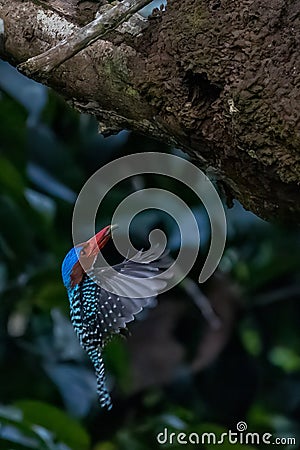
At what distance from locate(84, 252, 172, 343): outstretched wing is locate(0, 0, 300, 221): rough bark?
170 millimetres

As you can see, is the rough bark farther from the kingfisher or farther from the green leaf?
the green leaf

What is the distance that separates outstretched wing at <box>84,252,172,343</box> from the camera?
100 cm

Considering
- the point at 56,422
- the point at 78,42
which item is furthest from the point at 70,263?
the point at 56,422

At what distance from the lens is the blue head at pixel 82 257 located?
1.03 m

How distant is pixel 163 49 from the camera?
116 cm

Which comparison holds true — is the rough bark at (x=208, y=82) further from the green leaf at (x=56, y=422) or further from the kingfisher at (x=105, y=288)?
the green leaf at (x=56, y=422)

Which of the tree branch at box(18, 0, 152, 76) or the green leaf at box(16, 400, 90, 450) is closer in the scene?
the tree branch at box(18, 0, 152, 76)

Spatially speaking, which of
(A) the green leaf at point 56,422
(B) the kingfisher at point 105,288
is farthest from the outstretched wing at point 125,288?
(A) the green leaf at point 56,422

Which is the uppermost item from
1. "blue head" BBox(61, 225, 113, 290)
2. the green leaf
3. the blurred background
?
the blurred background

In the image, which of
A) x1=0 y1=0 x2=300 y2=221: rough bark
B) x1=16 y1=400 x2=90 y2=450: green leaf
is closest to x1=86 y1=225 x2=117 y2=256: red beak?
x1=0 y1=0 x2=300 y2=221: rough bark

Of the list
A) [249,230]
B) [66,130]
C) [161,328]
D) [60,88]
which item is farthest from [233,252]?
[60,88]

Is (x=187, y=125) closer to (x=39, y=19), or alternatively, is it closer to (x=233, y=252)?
(x=39, y=19)

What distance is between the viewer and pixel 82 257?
105 centimetres

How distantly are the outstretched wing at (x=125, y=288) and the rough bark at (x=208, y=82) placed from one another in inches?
6.7
